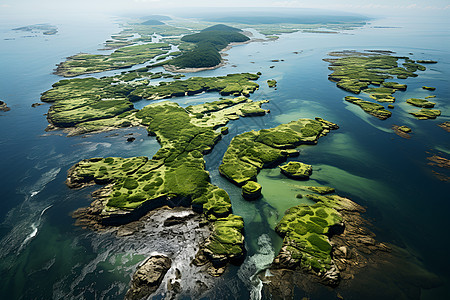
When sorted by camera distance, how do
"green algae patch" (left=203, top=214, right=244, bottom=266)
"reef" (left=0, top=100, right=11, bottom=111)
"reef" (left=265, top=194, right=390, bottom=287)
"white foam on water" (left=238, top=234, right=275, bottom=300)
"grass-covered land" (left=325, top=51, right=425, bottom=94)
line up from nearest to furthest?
"white foam on water" (left=238, top=234, right=275, bottom=300), "reef" (left=265, top=194, right=390, bottom=287), "green algae patch" (left=203, top=214, right=244, bottom=266), "reef" (left=0, top=100, right=11, bottom=111), "grass-covered land" (left=325, top=51, right=425, bottom=94)

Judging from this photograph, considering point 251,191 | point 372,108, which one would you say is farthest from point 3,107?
point 372,108

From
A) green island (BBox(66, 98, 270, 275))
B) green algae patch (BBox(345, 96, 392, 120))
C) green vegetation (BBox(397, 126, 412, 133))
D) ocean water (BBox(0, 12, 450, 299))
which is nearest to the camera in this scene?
ocean water (BBox(0, 12, 450, 299))

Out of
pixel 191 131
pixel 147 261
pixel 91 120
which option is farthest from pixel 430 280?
pixel 91 120

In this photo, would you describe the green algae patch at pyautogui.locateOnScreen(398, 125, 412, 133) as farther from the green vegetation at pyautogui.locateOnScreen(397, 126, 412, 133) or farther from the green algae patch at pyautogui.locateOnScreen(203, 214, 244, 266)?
the green algae patch at pyautogui.locateOnScreen(203, 214, 244, 266)

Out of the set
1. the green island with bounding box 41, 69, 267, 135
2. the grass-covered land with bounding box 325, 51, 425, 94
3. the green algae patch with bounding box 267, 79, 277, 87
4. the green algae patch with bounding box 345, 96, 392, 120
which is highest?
the grass-covered land with bounding box 325, 51, 425, 94

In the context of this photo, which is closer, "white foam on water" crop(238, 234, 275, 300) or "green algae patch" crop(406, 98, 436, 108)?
"white foam on water" crop(238, 234, 275, 300)

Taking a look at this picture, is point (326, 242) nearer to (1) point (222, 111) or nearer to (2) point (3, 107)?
(1) point (222, 111)

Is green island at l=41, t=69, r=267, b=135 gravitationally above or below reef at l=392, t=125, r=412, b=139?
below

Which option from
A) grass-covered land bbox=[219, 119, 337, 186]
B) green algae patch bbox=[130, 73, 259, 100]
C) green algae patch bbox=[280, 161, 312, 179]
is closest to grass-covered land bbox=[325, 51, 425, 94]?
green algae patch bbox=[130, 73, 259, 100]
